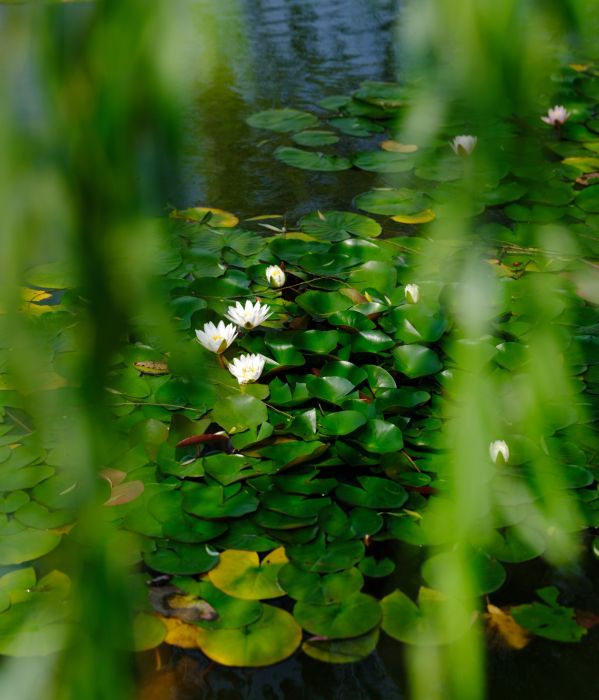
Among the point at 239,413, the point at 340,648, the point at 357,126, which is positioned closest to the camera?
the point at 340,648

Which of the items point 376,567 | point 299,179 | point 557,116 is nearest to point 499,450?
point 376,567

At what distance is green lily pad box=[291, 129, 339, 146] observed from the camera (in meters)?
2.38

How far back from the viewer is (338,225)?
193 centimetres

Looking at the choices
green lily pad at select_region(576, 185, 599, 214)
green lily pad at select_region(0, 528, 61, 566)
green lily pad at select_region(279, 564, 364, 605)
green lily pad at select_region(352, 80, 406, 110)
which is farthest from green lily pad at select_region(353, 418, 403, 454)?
green lily pad at select_region(352, 80, 406, 110)

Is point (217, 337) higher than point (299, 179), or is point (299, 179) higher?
point (217, 337)

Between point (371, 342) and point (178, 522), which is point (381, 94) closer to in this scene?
point (371, 342)

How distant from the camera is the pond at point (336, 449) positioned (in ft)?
2.14

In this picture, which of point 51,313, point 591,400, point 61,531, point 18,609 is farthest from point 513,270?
point 18,609

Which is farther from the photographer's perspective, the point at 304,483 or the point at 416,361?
the point at 416,361

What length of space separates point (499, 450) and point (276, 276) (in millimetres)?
608

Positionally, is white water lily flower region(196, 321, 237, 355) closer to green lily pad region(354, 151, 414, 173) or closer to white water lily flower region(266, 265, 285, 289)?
white water lily flower region(266, 265, 285, 289)

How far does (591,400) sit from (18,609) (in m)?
0.90

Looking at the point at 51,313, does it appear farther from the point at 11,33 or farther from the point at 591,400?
the point at 11,33

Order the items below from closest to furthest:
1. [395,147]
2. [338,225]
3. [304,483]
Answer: [304,483] < [338,225] < [395,147]
